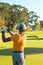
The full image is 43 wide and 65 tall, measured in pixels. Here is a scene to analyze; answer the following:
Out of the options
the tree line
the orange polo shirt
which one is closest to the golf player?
the orange polo shirt

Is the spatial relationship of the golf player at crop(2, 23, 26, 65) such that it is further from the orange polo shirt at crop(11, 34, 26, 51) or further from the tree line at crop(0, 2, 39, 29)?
the tree line at crop(0, 2, 39, 29)

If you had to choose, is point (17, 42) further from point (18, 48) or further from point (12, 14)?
point (12, 14)

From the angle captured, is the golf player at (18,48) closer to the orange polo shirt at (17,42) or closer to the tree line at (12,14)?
the orange polo shirt at (17,42)

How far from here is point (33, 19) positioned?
124 metres

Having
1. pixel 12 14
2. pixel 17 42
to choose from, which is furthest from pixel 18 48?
pixel 12 14

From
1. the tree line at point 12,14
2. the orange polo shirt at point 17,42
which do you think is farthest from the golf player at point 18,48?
the tree line at point 12,14

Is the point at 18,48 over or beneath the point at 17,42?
beneath

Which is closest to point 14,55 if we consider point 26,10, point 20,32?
point 20,32

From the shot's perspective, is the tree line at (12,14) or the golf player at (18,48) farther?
the tree line at (12,14)

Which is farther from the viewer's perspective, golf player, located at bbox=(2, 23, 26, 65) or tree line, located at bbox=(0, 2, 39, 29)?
tree line, located at bbox=(0, 2, 39, 29)

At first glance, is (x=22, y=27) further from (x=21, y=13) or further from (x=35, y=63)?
(x=21, y=13)

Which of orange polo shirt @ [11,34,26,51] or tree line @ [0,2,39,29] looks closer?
orange polo shirt @ [11,34,26,51]

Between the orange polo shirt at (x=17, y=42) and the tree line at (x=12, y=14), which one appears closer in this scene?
the orange polo shirt at (x=17, y=42)

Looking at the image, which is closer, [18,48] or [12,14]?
[18,48]
